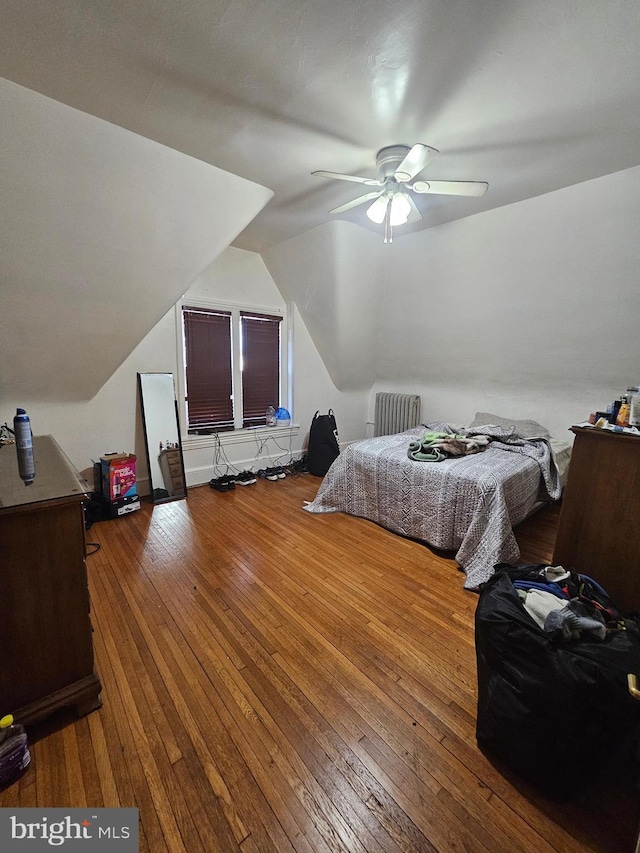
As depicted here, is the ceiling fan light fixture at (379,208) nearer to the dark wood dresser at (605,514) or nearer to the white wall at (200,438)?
the dark wood dresser at (605,514)

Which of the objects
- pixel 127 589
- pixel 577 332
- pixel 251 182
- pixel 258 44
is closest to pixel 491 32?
A: pixel 258 44

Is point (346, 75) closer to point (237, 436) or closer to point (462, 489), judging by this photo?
point (462, 489)

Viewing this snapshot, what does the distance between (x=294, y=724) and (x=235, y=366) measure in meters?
3.43

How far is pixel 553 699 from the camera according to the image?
1.04 metres

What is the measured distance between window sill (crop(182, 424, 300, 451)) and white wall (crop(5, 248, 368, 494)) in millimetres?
13

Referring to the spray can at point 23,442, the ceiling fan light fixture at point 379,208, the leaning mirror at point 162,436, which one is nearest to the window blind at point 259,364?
the leaning mirror at point 162,436

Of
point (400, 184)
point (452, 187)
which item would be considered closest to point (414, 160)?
point (452, 187)

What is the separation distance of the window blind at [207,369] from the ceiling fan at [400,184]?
196 cm

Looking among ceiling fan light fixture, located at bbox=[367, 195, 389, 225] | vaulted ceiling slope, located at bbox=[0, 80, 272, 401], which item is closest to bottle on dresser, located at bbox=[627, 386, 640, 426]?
ceiling fan light fixture, located at bbox=[367, 195, 389, 225]

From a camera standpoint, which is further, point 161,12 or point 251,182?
point 251,182

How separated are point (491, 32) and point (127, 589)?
322 centimetres

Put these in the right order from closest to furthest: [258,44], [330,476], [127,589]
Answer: [258,44]
[127,589]
[330,476]

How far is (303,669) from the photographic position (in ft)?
5.13

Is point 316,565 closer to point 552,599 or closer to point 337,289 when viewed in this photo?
point 552,599
